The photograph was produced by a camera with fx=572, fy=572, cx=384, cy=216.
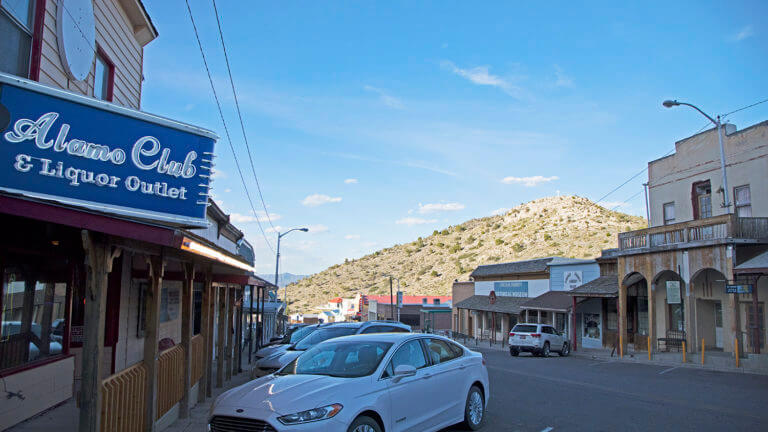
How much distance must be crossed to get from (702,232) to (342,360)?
21.1 meters

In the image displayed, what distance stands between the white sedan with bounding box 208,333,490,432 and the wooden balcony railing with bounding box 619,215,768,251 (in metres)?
17.4

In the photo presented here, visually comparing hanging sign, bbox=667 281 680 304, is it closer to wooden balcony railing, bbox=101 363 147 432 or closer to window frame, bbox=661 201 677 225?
window frame, bbox=661 201 677 225

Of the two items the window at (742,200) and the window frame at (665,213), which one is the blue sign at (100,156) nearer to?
the window at (742,200)

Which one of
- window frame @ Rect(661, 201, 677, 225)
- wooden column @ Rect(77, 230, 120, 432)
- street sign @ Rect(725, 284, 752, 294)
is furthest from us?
window frame @ Rect(661, 201, 677, 225)

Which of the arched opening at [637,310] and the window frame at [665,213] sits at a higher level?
the window frame at [665,213]

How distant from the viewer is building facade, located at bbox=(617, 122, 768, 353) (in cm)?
2216

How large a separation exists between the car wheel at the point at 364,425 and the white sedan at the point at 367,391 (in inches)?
0.4

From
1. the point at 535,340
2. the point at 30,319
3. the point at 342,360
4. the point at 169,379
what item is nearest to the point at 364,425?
the point at 342,360

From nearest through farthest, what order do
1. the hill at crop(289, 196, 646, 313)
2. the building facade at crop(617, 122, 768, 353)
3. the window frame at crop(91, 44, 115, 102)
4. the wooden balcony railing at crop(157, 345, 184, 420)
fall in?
the wooden balcony railing at crop(157, 345, 184, 420)
the window frame at crop(91, 44, 115, 102)
the building facade at crop(617, 122, 768, 353)
the hill at crop(289, 196, 646, 313)

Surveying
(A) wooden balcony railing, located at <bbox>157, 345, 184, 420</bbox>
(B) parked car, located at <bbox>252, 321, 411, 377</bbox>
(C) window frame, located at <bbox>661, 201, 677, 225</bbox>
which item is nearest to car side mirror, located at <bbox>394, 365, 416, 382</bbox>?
(A) wooden balcony railing, located at <bbox>157, 345, 184, 420</bbox>

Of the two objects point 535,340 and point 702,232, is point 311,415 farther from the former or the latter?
point 535,340

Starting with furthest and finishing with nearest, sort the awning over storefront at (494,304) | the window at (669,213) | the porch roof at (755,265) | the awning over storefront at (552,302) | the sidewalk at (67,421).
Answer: the awning over storefront at (494,304) → the awning over storefront at (552,302) → the window at (669,213) → the porch roof at (755,265) → the sidewalk at (67,421)

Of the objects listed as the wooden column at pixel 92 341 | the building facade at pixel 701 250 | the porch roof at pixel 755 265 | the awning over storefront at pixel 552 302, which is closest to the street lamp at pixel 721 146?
the building facade at pixel 701 250

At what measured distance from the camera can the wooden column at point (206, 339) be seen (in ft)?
38.2
